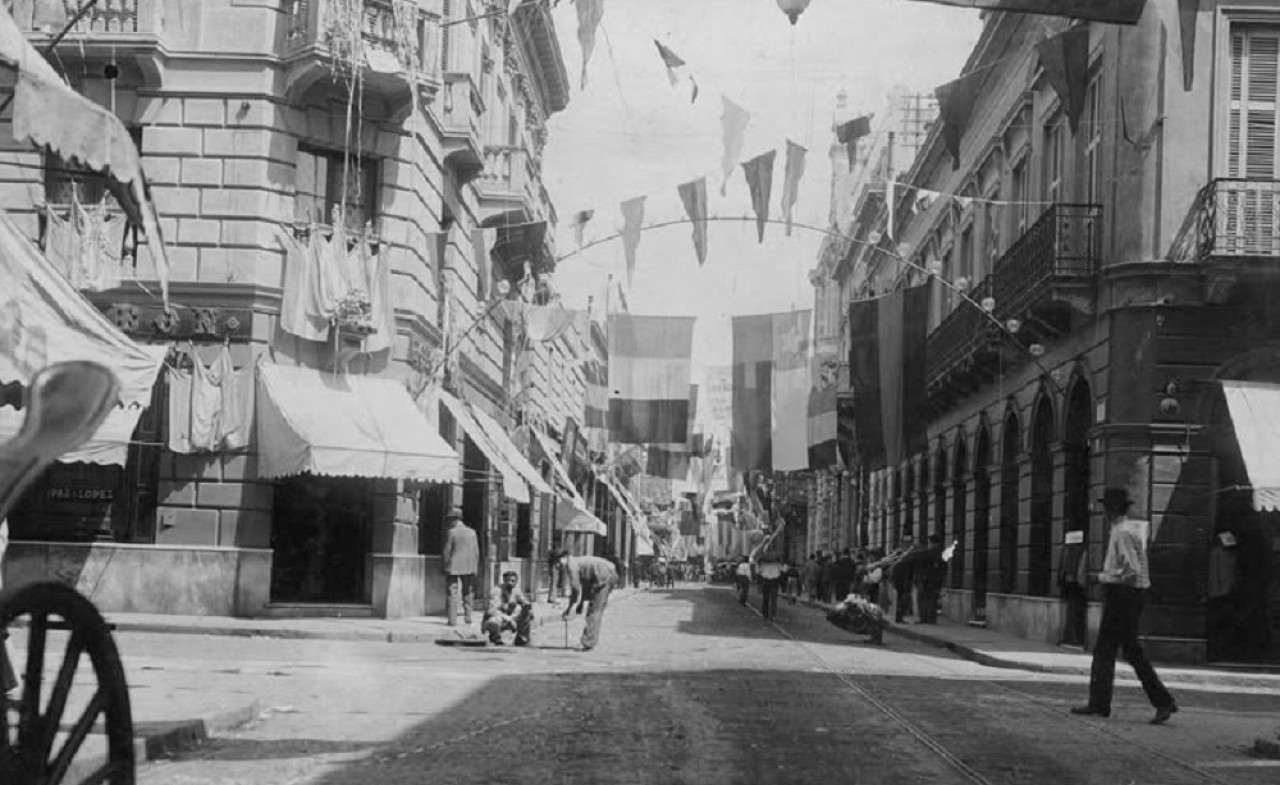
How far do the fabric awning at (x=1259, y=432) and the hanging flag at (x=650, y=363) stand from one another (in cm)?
1204

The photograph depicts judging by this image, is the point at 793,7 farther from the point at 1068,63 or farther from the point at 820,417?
the point at 820,417

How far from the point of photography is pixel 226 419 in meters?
23.5

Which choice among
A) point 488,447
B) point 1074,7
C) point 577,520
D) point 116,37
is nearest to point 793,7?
point 1074,7

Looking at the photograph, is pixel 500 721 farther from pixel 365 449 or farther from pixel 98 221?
pixel 98 221

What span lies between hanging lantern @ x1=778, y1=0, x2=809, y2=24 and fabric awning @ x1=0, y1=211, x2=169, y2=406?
5.55m

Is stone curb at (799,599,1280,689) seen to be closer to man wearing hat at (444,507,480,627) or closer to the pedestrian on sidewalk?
man wearing hat at (444,507,480,627)

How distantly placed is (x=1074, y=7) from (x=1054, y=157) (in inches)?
795

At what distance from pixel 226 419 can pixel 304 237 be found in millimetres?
3014

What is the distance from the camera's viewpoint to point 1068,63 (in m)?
18.8

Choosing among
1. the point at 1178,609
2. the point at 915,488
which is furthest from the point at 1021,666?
the point at 915,488

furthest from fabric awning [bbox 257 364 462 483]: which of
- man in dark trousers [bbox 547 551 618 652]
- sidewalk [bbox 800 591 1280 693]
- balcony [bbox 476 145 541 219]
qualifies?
balcony [bbox 476 145 541 219]

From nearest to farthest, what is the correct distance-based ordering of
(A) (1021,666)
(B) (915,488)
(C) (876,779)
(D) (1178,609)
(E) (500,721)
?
(C) (876,779)
(E) (500,721)
(A) (1021,666)
(D) (1178,609)
(B) (915,488)

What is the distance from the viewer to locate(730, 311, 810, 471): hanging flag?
31422 mm

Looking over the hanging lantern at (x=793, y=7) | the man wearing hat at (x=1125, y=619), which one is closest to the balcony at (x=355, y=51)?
the hanging lantern at (x=793, y=7)
